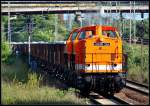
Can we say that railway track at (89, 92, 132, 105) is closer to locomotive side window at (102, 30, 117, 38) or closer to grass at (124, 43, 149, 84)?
locomotive side window at (102, 30, 117, 38)

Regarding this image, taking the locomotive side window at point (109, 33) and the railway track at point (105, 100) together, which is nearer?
the railway track at point (105, 100)

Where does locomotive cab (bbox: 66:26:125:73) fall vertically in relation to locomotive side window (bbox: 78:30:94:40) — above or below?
below

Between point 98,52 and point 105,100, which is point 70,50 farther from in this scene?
point 105,100

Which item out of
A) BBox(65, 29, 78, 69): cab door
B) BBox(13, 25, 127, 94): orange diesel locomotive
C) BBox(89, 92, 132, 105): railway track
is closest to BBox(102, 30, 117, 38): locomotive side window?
BBox(13, 25, 127, 94): orange diesel locomotive

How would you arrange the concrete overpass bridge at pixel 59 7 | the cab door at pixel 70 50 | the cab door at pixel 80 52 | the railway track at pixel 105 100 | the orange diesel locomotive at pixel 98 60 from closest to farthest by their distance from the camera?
the railway track at pixel 105 100
the orange diesel locomotive at pixel 98 60
the cab door at pixel 80 52
the cab door at pixel 70 50
the concrete overpass bridge at pixel 59 7

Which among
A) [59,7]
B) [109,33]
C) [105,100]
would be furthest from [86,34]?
[59,7]

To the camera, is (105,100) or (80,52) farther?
(80,52)

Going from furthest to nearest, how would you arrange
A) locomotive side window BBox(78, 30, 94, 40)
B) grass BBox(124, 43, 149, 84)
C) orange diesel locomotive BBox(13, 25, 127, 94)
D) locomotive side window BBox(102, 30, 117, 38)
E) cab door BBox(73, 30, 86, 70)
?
1. grass BBox(124, 43, 149, 84)
2. locomotive side window BBox(102, 30, 117, 38)
3. locomotive side window BBox(78, 30, 94, 40)
4. cab door BBox(73, 30, 86, 70)
5. orange diesel locomotive BBox(13, 25, 127, 94)

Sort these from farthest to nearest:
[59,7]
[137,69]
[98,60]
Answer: [59,7], [137,69], [98,60]

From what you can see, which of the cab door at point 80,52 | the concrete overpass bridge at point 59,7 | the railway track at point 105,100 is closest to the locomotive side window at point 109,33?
the cab door at point 80,52

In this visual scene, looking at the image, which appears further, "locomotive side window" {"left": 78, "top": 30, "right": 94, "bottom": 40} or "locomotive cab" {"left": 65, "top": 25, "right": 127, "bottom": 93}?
"locomotive side window" {"left": 78, "top": 30, "right": 94, "bottom": 40}

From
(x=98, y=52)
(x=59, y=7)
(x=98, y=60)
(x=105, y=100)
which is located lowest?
(x=105, y=100)

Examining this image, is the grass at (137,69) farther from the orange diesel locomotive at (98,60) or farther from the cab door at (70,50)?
the orange diesel locomotive at (98,60)

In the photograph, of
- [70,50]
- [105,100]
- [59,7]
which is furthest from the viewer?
[59,7]
